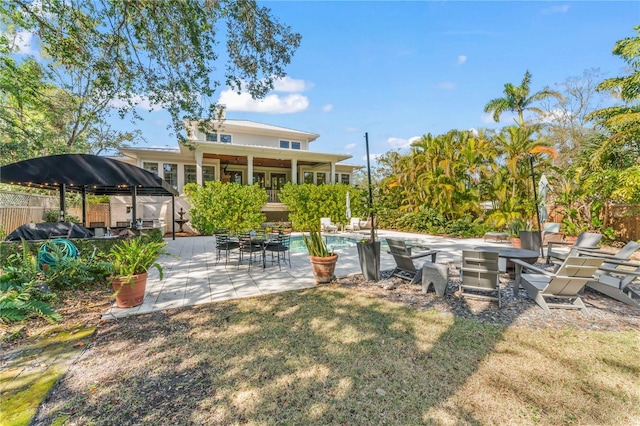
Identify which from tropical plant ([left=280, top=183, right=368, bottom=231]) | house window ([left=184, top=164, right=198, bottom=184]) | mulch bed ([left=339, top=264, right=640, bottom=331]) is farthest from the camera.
Answer: house window ([left=184, top=164, right=198, bottom=184])

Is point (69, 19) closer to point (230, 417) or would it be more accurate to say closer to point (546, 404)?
point (230, 417)

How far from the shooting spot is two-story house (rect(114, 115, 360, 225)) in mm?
16062

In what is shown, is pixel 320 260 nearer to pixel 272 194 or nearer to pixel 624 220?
pixel 624 220

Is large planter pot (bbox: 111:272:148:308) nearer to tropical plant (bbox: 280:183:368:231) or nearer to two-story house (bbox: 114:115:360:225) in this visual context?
two-story house (bbox: 114:115:360:225)

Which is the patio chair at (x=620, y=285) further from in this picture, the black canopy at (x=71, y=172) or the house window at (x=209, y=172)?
the house window at (x=209, y=172)

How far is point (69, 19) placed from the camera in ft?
19.5

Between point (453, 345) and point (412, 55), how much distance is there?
31.0 ft

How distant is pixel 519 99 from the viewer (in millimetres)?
20469

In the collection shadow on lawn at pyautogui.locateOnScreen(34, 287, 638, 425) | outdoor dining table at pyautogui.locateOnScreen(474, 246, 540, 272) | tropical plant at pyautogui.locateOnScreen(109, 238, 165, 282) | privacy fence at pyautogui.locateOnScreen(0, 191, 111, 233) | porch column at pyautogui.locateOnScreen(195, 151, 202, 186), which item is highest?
porch column at pyautogui.locateOnScreen(195, 151, 202, 186)

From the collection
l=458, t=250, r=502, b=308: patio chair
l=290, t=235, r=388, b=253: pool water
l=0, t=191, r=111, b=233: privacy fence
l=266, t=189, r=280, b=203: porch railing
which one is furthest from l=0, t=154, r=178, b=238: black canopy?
l=266, t=189, r=280, b=203: porch railing

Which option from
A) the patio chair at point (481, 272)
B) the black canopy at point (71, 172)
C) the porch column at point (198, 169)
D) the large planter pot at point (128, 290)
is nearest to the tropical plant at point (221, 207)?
the porch column at point (198, 169)

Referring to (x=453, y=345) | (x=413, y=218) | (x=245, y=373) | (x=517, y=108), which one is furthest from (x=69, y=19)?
(x=517, y=108)

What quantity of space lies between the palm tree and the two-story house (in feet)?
36.8

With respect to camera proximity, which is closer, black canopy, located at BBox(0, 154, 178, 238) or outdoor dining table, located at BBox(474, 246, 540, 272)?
outdoor dining table, located at BBox(474, 246, 540, 272)
